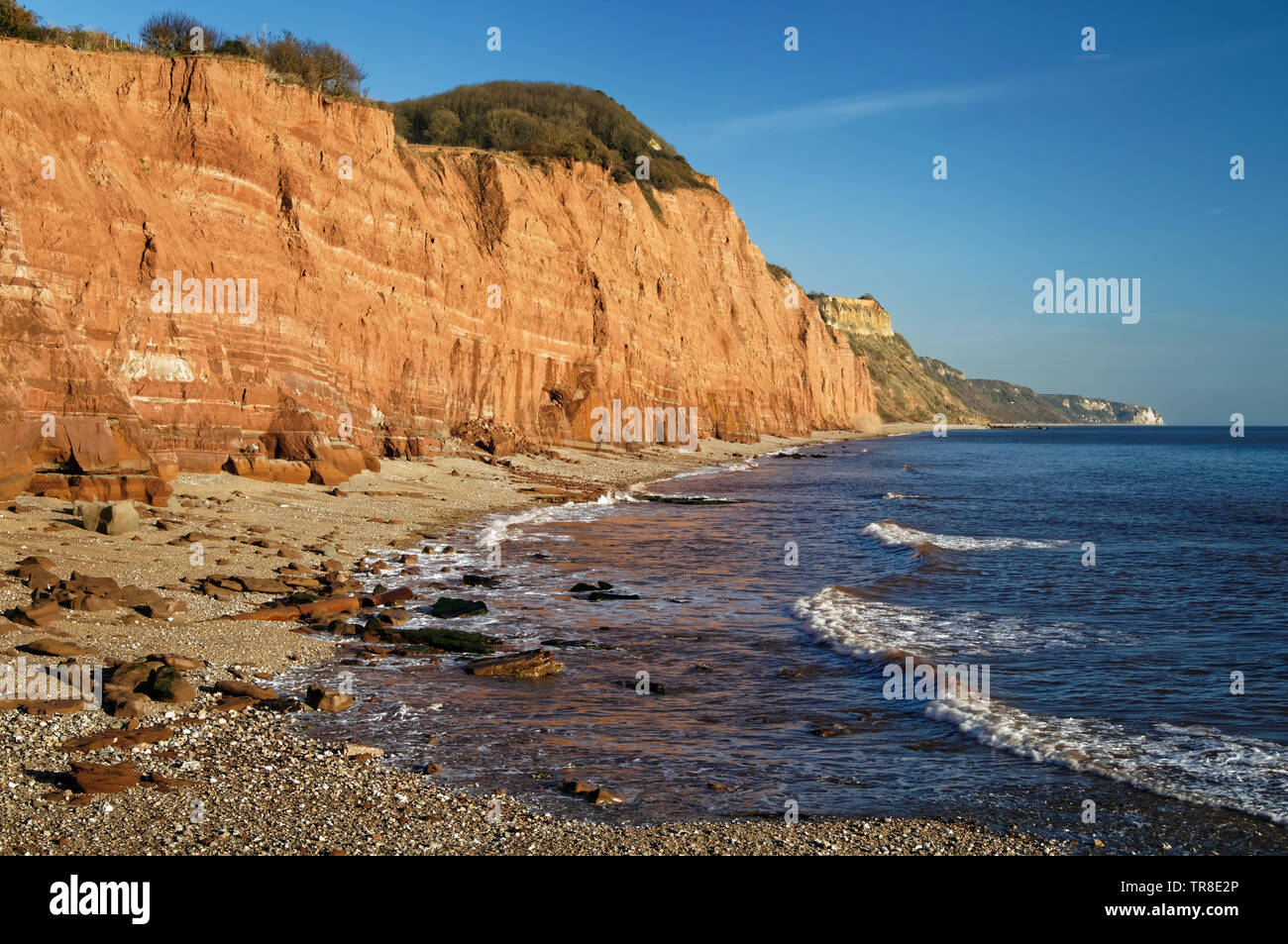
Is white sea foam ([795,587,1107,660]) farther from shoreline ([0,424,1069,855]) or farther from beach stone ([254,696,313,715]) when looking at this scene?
beach stone ([254,696,313,715])

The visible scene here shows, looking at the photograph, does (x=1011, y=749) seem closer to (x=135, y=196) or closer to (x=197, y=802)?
(x=197, y=802)

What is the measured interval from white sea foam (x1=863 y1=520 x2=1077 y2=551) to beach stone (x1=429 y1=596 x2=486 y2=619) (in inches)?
547

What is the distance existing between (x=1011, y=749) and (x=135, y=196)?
2278 cm

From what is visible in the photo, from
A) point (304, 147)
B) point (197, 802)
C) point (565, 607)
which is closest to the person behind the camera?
point (197, 802)

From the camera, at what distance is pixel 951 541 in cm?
2598

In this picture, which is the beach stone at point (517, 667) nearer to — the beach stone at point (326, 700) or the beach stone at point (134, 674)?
the beach stone at point (326, 700)

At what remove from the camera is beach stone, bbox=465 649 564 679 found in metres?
11.0

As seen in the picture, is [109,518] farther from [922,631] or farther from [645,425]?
[645,425]

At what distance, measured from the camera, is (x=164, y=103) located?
24.2 meters

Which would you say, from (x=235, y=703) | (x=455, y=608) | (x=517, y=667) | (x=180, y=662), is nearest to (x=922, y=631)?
(x=517, y=667)

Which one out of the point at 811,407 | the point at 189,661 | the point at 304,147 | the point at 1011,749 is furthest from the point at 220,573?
the point at 811,407

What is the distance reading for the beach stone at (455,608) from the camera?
548 inches

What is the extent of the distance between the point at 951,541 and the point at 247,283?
2098 centimetres

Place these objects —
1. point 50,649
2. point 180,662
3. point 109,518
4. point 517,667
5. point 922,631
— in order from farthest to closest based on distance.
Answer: point 109,518, point 922,631, point 517,667, point 180,662, point 50,649
